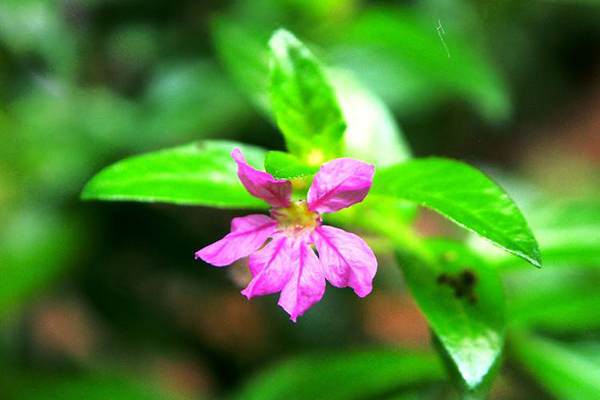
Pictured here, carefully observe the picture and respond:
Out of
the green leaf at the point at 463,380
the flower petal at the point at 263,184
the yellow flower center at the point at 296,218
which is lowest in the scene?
the green leaf at the point at 463,380

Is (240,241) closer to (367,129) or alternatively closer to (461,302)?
(461,302)

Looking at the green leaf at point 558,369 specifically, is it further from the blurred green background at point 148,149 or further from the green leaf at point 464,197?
the green leaf at point 464,197

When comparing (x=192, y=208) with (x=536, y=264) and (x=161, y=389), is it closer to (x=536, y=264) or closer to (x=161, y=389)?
(x=161, y=389)

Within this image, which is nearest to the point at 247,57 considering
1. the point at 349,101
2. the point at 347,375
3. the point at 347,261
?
the point at 349,101

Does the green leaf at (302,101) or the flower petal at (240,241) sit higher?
the green leaf at (302,101)

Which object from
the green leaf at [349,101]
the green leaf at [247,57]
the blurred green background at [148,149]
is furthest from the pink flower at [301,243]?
the blurred green background at [148,149]

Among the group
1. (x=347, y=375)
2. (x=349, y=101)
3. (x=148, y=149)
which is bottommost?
(x=347, y=375)

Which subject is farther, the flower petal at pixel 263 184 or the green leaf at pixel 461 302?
the green leaf at pixel 461 302

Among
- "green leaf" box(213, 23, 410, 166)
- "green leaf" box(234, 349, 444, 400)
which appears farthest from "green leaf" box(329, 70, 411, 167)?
"green leaf" box(234, 349, 444, 400)
